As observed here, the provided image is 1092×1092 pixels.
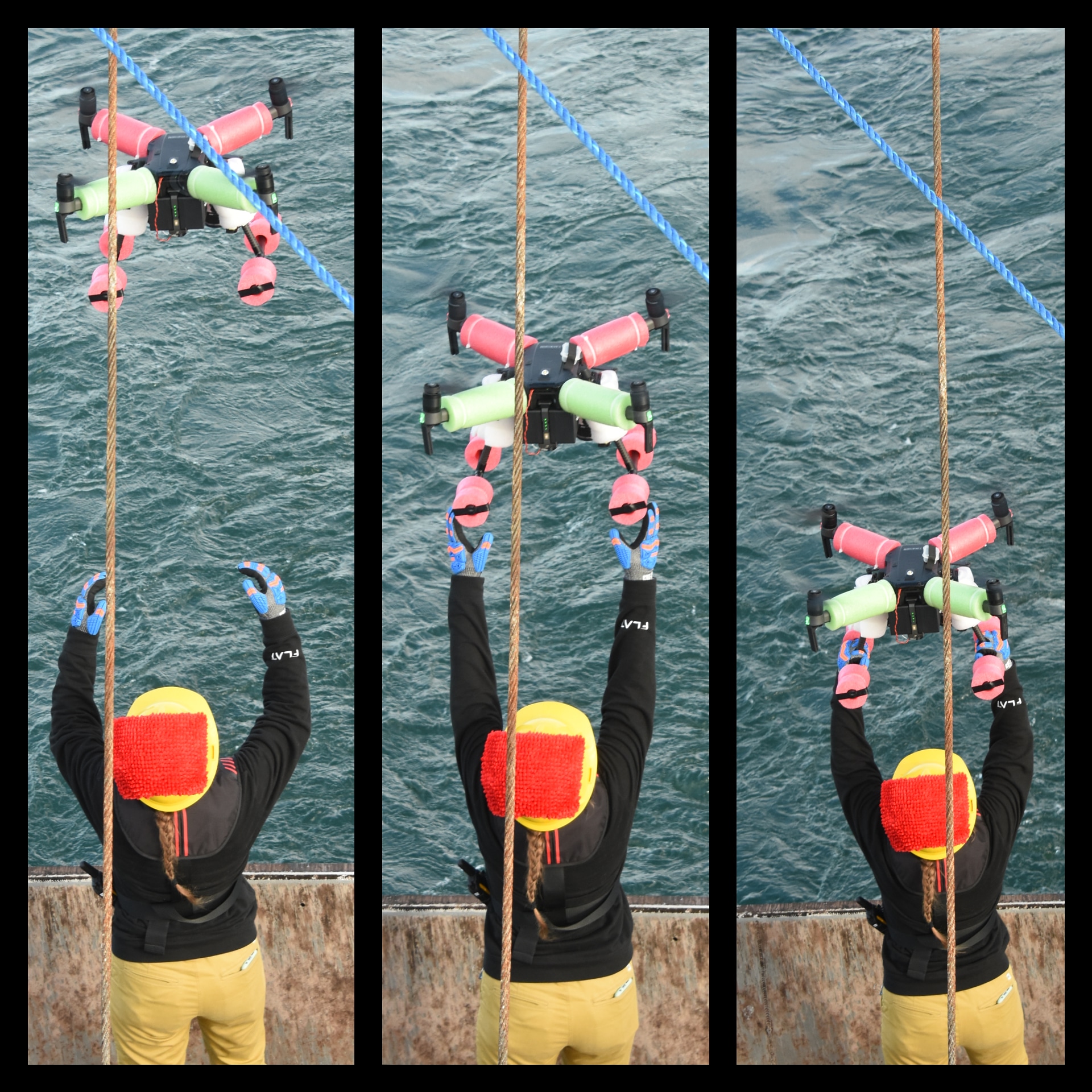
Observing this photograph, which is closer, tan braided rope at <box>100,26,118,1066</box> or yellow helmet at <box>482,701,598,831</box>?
tan braided rope at <box>100,26,118,1066</box>

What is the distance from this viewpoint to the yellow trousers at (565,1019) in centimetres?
381

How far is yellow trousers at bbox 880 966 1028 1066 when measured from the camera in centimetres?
407

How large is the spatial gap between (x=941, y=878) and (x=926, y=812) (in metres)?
0.24

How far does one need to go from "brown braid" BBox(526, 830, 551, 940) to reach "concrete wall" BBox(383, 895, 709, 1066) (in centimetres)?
71

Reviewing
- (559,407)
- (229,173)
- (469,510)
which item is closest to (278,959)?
(469,510)

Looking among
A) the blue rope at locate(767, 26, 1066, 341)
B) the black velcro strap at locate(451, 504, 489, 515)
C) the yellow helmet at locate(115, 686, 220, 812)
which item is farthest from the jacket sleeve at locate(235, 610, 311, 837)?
the blue rope at locate(767, 26, 1066, 341)

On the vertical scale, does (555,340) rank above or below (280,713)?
above

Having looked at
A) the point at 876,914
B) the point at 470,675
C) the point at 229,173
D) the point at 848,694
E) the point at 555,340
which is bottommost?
the point at 876,914

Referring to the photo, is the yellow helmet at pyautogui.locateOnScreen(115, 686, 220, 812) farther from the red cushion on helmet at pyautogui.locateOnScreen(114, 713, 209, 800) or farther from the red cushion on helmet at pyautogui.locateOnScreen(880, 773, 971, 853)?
the red cushion on helmet at pyautogui.locateOnScreen(880, 773, 971, 853)

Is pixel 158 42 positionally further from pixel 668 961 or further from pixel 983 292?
pixel 668 961

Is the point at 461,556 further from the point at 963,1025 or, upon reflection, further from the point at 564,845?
the point at 963,1025

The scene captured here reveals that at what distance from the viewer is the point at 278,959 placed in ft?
14.5

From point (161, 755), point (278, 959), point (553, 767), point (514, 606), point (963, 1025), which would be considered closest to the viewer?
point (514, 606)

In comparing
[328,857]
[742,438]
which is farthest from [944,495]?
[328,857]
